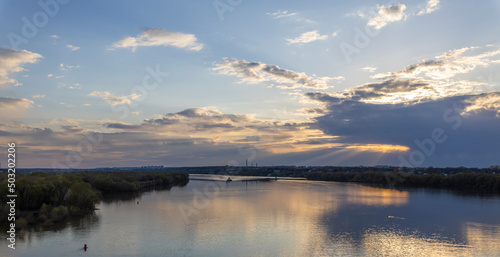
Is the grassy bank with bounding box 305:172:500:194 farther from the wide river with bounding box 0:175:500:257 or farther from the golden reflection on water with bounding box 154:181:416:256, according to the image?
the golden reflection on water with bounding box 154:181:416:256

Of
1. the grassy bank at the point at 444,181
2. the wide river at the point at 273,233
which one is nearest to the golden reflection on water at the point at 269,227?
the wide river at the point at 273,233

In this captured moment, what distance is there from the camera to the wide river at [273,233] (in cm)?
2884

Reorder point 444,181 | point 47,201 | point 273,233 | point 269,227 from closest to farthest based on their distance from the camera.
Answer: point 273,233
point 269,227
point 47,201
point 444,181

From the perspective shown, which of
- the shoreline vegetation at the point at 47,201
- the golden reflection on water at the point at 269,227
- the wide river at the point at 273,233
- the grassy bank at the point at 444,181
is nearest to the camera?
the wide river at the point at 273,233

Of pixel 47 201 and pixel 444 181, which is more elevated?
pixel 47 201

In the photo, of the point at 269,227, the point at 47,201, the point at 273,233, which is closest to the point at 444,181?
the point at 269,227

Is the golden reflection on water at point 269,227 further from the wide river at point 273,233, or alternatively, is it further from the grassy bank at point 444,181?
the grassy bank at point 444,181

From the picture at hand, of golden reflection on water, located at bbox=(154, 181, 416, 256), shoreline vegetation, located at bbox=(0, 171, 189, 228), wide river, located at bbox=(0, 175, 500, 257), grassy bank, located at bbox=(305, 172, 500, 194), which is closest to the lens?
wide river, located at bbox=(0, 175, 500, 257)

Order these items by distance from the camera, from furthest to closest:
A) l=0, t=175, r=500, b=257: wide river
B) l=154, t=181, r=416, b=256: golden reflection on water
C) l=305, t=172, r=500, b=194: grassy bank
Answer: l=305, t=172, r=500, b=194: grassy bank < l=154, t=181, r=416, b=256: golden reflection on water < l=0, t=175, r=500, b=257: wide river

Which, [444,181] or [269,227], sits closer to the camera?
[269,227]

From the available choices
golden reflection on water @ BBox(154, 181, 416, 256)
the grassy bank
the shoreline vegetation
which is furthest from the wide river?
the grassy bank

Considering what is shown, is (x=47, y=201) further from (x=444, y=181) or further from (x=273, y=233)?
(x=444, y=181)

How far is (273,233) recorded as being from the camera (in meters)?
35.1

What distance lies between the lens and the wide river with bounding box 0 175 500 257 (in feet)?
94.6
